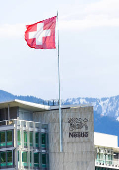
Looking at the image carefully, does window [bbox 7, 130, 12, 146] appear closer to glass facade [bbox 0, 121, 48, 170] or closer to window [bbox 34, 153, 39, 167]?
glass facade [bbox 0, 121, 48, 170]

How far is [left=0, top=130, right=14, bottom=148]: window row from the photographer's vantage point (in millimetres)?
85438

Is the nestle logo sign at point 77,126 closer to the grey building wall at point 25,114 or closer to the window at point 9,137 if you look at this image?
the grey building wall at point 25,114

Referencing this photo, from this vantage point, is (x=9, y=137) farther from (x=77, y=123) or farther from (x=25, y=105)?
(x=77, y=123)

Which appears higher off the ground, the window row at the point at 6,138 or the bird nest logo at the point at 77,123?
the bird nest logo at the point at 77,123

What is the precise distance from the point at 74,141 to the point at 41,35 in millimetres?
14727

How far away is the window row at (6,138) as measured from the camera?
280 feet

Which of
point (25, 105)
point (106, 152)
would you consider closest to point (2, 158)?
point (25, 105)

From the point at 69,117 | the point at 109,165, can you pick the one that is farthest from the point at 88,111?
the point at 109,165

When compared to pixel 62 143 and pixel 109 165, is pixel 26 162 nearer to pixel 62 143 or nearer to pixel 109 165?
pixel 62 143

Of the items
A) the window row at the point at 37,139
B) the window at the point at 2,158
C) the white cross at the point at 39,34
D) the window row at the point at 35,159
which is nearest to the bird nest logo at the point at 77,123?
the window row at the point at 37,139

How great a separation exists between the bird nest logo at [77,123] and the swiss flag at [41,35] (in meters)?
10.6

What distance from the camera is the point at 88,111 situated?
89812 mm

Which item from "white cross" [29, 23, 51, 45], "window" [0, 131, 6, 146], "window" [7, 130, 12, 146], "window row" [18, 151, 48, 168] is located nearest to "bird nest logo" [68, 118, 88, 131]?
"window row" [18, 151, 48, 168]

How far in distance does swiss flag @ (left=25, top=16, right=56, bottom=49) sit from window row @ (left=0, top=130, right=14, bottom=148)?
11484 mm
